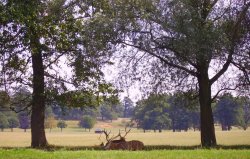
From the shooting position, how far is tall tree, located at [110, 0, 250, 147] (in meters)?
24.7

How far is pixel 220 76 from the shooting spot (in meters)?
30.3

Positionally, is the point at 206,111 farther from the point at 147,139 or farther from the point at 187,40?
the point at 147,139

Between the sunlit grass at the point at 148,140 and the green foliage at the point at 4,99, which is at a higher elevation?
the green foliage at the point at 4,99

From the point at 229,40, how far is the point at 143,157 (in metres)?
14.8

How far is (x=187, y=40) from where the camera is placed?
24.5 metres

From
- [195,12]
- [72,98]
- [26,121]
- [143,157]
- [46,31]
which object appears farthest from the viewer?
[26,121]

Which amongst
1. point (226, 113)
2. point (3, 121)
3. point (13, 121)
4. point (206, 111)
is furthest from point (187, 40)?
point (13, 121)

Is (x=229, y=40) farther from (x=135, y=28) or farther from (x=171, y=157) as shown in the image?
(x=171, y=157)

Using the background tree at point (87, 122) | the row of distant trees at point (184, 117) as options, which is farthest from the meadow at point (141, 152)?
the background tree at point (87, 122)

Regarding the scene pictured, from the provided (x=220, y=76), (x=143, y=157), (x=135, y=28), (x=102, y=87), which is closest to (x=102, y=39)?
(x=135, y=28)

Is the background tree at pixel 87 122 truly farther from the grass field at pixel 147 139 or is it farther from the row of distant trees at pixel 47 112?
the grass field at pixel 147 139

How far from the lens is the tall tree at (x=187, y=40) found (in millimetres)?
24672

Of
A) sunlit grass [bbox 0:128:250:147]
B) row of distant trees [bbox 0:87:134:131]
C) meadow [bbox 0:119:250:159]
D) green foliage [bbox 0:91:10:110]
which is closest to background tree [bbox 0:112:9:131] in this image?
row of distant trees [bbox 0:87:134:131]

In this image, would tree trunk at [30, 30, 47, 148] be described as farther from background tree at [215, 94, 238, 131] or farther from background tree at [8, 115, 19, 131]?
background tree at [8, 115, 19, 131]
